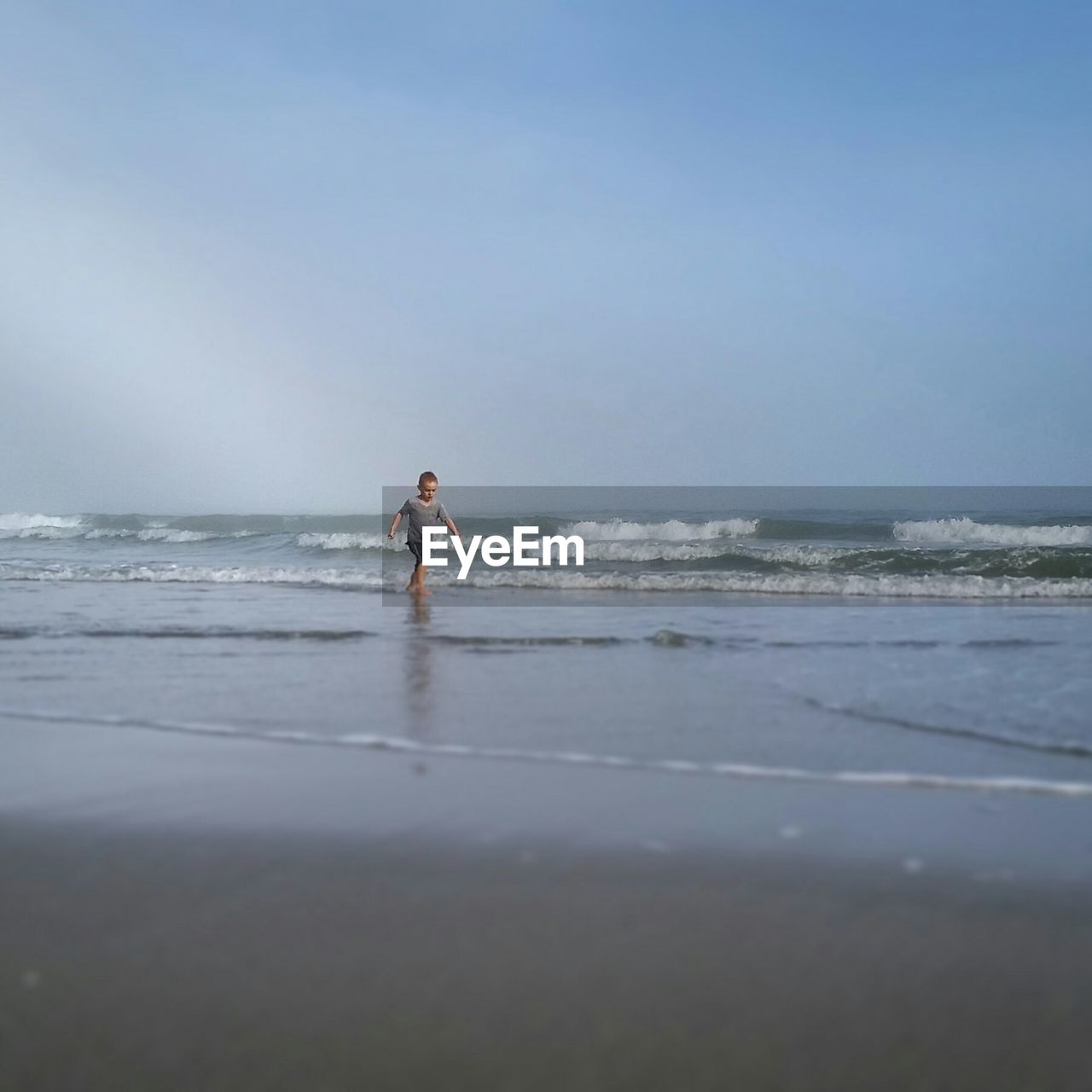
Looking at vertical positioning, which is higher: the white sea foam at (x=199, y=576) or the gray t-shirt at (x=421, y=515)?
the gray t-shirt at (x=421, y=515)

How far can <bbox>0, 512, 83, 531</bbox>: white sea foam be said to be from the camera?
44000 mm

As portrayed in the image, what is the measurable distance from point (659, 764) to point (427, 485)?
32.0ft

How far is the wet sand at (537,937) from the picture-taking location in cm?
194

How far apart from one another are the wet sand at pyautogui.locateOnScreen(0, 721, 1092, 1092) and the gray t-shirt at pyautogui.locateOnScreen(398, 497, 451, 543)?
32.3 ft

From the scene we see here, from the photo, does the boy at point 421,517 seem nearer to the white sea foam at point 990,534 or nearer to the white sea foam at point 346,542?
the white sea foam at point 346,542

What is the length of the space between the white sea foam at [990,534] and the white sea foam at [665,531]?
14.0ft

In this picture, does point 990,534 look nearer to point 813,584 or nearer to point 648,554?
point 648,554

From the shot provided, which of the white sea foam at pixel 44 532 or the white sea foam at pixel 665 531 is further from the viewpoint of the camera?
the white sea foam at pixel 44 532

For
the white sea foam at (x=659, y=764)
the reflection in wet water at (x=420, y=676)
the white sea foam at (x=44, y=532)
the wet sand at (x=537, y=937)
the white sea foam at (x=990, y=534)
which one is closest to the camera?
the wet sand at (x=537, y=937)

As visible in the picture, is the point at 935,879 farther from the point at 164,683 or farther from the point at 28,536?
the point at 28,536

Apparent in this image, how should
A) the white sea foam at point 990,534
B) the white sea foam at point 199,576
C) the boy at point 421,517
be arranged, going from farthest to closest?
the white sea foam at point 990,534 < the white sea foam at point 199,576 < the boy at point 421,517

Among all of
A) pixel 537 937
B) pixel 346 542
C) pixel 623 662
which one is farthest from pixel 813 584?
pixel 346 542

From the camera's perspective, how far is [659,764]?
4242 millimetres

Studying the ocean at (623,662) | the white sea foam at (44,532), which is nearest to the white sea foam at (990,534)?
the ocean at (623,662)
